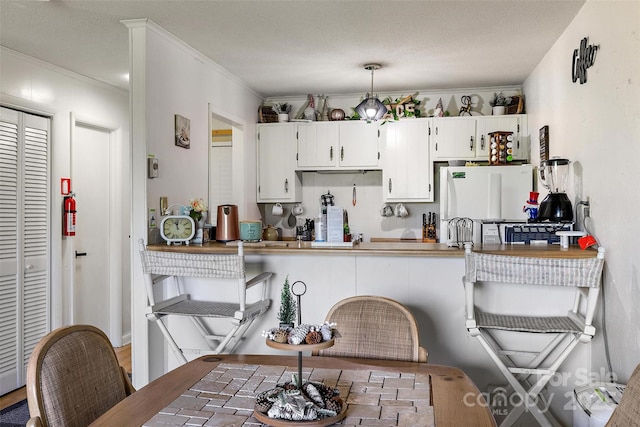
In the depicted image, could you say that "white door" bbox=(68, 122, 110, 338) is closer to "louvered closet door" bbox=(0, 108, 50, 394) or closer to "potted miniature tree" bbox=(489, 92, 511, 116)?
"louvered closet door" bbox=(0, 108, 50, 394)

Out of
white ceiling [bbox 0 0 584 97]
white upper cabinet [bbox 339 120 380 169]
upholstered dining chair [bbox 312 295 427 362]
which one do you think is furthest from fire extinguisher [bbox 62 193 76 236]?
upholstered dining chair [bbox 312 295 427 362]

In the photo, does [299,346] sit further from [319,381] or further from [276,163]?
[276,163]

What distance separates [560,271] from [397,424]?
1.40 m

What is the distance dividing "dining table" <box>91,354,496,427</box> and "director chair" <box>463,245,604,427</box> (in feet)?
2.57

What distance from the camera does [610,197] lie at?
2.58m

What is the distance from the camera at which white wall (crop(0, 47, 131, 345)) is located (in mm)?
3807

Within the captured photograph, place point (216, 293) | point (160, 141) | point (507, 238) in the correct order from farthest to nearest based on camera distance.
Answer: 1. point (507, 238)
2. point (160, 141)
3. point (216, 293)

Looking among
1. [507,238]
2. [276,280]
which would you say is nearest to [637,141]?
[507,238]

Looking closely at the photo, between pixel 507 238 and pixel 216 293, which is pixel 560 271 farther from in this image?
pixel 216 293

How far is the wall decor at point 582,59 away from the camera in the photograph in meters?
2.85

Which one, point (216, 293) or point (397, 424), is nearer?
point (397, 424)

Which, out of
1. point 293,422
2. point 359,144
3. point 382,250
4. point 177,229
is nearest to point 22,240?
point 177,229

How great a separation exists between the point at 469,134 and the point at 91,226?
3571 mm

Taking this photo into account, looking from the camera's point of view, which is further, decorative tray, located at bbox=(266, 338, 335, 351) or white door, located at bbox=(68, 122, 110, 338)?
white door, located at bbox=(68, 122, 110, 338)
